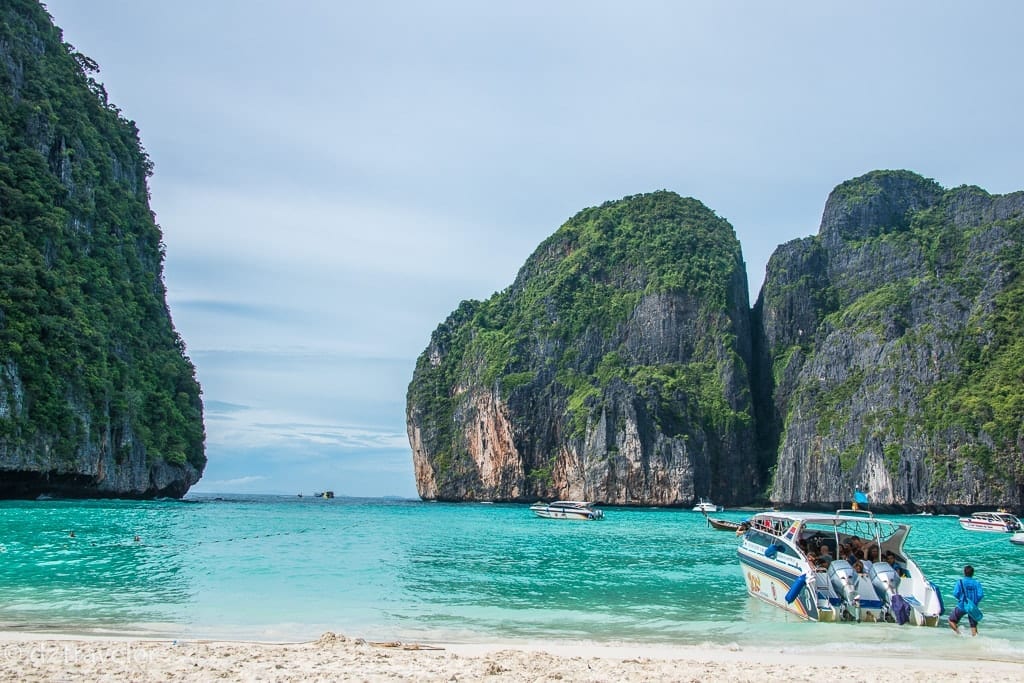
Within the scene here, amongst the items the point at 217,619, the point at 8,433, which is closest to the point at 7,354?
the point at 8,433

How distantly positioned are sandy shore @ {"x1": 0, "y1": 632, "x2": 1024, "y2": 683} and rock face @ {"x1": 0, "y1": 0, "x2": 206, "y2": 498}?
143 feet

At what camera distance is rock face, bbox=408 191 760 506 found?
328 ft

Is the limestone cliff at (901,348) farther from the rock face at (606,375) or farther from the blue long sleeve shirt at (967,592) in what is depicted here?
the blue long sleeve shirt at (967,592)

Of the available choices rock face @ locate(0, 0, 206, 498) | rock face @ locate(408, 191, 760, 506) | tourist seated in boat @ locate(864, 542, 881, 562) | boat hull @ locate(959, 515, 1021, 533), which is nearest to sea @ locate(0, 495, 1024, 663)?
tourist seated in boat @ locate(864, 542, 881, 562)

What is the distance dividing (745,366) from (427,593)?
9753 cm

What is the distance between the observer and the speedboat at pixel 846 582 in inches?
615

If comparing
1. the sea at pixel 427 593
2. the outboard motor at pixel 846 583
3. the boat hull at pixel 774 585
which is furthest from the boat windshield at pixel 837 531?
the sea at pixel 427 593

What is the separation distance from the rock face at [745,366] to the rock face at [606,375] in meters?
0.29

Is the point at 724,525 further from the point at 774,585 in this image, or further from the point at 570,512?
the point at 774,585

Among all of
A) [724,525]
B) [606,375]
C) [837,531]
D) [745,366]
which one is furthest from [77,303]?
[745,366]

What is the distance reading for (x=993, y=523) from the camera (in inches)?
2082

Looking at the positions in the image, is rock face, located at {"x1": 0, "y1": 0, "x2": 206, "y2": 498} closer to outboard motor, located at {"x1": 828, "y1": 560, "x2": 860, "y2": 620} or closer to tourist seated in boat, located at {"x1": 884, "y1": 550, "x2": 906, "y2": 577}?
outboard motor, located at {"x1": 828, "y1": 560, "x2": 860, "y2": 620}

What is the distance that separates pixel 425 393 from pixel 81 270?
73739 mm

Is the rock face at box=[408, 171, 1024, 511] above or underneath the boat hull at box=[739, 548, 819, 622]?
above
